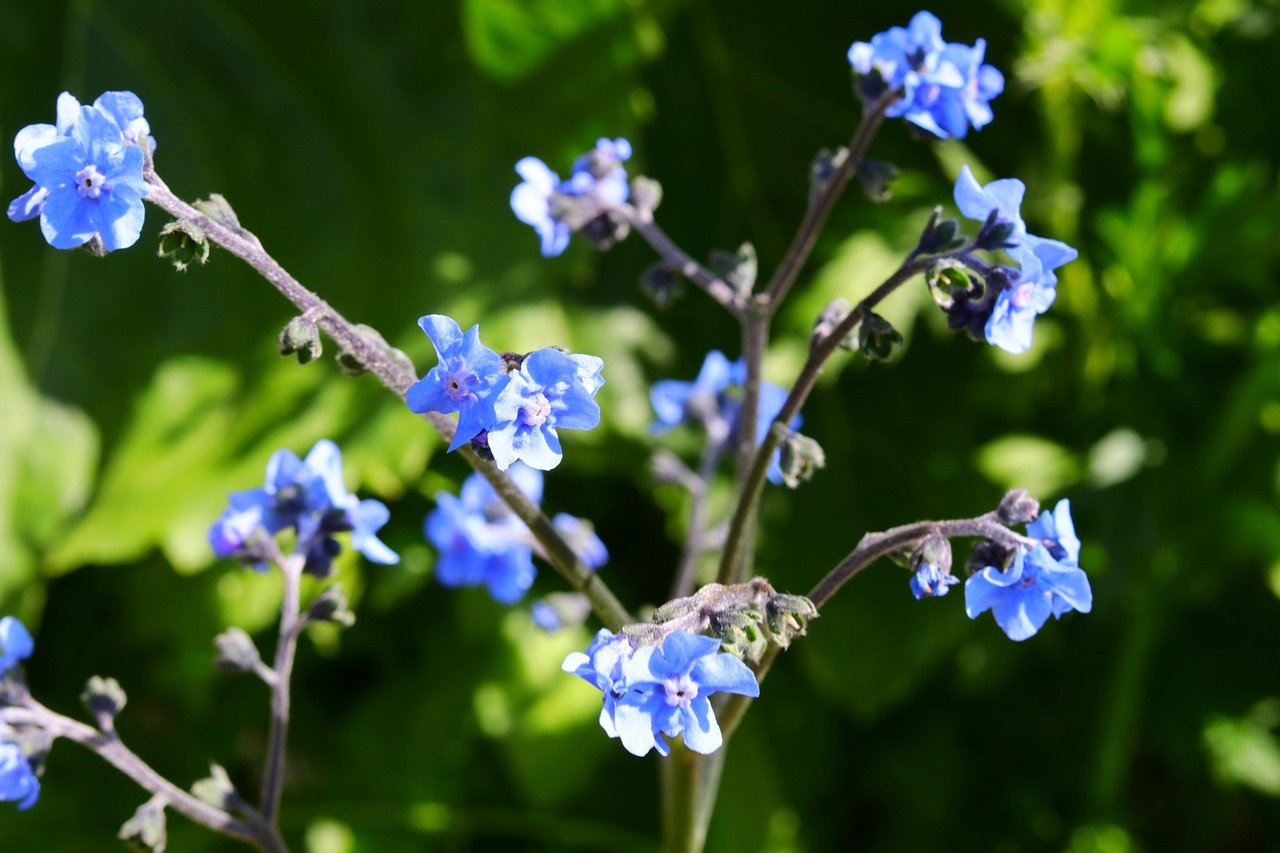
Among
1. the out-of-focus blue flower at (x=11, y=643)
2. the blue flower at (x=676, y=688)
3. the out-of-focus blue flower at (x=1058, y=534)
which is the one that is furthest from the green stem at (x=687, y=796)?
the out-of-focus blue flower at (x=11, y=643)

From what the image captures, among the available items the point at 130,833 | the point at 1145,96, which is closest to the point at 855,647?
the point at 1145,96

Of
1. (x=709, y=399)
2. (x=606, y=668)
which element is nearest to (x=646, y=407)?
(x=709, y=399)

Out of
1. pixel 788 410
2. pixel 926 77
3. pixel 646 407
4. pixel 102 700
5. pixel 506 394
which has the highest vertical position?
pixel 646 407

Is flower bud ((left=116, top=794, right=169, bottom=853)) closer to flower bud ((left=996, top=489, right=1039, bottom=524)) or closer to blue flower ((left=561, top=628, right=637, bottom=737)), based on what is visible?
blue flower ((left=561, top=628, right=637, bottom=737))

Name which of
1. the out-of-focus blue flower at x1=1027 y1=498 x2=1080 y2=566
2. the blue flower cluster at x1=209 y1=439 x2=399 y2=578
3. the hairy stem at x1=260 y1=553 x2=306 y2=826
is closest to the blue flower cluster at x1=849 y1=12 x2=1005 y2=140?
the out-of-focus blue flower at x1=1027 y1=498 x2=1080 y2=566

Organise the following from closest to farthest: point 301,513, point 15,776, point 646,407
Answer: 1. point 15,776
2. point 301,513
3. point 646,407

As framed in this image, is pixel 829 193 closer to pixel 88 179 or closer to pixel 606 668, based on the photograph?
pixel 606 668

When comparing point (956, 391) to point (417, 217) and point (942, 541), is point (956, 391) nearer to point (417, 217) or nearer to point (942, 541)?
point (417, 217)
